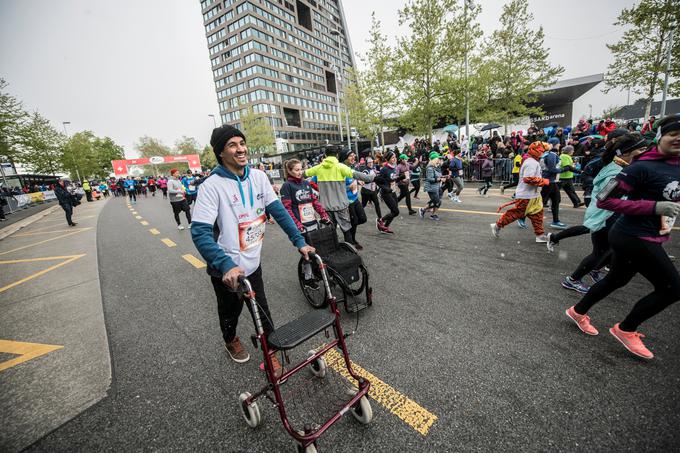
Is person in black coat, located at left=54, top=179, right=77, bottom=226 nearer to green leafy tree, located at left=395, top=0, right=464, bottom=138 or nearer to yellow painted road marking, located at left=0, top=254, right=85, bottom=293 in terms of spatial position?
yellow painted road marking, located at left=0, top=254, right=85, bottom=293

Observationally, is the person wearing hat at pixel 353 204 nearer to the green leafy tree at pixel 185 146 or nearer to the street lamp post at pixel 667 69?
the street lamp post at pixel 667 69

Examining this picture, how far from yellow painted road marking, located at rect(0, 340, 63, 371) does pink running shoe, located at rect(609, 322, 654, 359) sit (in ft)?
19.4

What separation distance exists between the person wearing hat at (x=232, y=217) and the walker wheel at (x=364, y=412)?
861mm

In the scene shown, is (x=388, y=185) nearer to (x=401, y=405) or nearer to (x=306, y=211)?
(x=306, y=211)

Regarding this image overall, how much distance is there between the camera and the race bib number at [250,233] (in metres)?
2.29

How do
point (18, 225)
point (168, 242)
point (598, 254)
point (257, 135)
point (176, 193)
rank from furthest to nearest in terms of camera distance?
1. point (257, 135)
2. point (18, 225)
3. point (176, 193)
4. point (168, 242)
5. point (598, 254)

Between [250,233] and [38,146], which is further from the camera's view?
[38,146]

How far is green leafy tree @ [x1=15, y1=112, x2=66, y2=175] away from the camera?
22.0 m

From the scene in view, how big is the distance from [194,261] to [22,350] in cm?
286

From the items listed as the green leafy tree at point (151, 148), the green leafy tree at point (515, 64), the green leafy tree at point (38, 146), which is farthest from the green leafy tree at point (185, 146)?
the green leafy tree at point (515, 64)

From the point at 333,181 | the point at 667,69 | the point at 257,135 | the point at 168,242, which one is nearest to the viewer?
Answer: the point at 333,181

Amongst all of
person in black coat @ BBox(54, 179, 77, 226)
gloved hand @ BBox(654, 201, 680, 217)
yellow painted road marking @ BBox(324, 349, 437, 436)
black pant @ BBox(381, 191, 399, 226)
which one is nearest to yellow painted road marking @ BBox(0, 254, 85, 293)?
person in black coat @ BBox(54, 179, 77, 226)

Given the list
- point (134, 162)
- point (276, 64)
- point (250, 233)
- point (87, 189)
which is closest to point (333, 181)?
point (250, 233)

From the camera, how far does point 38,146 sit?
24203 millimetres
